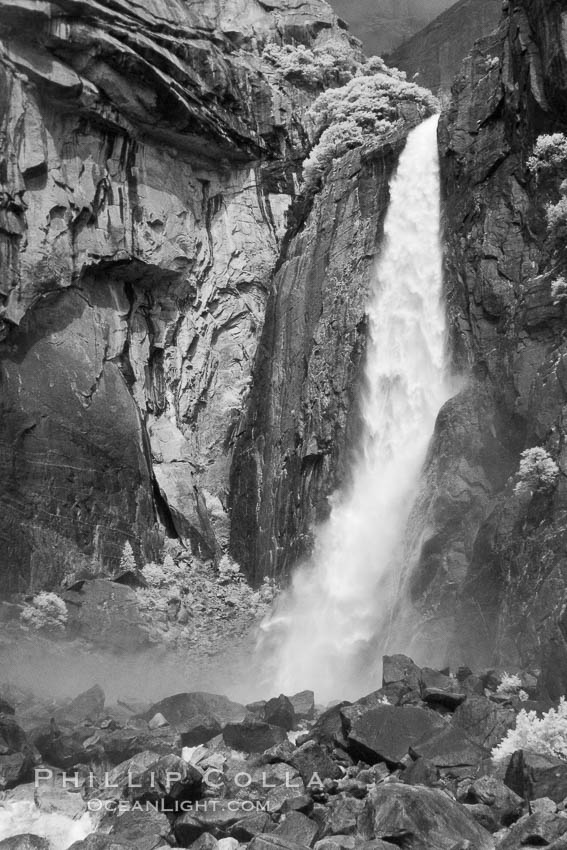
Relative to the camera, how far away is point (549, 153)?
21531 millimetres

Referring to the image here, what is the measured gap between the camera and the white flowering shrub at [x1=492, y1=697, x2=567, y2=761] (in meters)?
11.7

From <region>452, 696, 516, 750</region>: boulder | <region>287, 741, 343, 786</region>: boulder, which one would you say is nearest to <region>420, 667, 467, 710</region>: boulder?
<region>452, 696, 516, 750</region>: boulder

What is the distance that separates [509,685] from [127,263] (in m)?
24.5

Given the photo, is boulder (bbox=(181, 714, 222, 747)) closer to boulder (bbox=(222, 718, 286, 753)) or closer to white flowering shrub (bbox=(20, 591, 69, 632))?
boulder (bbox=(222, 718, 286, 753))

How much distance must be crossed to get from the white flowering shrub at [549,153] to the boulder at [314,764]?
52.0ft

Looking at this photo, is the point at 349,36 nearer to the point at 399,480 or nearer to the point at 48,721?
the point at 399,480

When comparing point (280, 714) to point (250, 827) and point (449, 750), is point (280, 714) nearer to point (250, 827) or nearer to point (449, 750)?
point (449, 750)

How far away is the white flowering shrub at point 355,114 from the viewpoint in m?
34.0

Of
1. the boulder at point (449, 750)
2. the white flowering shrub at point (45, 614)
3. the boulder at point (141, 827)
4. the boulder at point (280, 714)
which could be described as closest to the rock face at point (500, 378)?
the boulder at point (449, 750)

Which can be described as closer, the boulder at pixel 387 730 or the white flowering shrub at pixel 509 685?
the boulder at pixel 387 730

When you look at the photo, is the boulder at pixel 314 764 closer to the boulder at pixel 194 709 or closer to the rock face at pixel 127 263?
the boulder at pixel 194 709

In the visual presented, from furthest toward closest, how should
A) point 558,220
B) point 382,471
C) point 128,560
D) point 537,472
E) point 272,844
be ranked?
point 128,560
point 382,471
point 558,220
point 537,472
point 272,844

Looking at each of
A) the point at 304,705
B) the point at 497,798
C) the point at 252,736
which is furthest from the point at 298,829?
the point at 304,705

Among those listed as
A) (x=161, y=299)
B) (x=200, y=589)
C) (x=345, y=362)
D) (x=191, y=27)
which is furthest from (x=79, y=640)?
(x=191, y=27)
